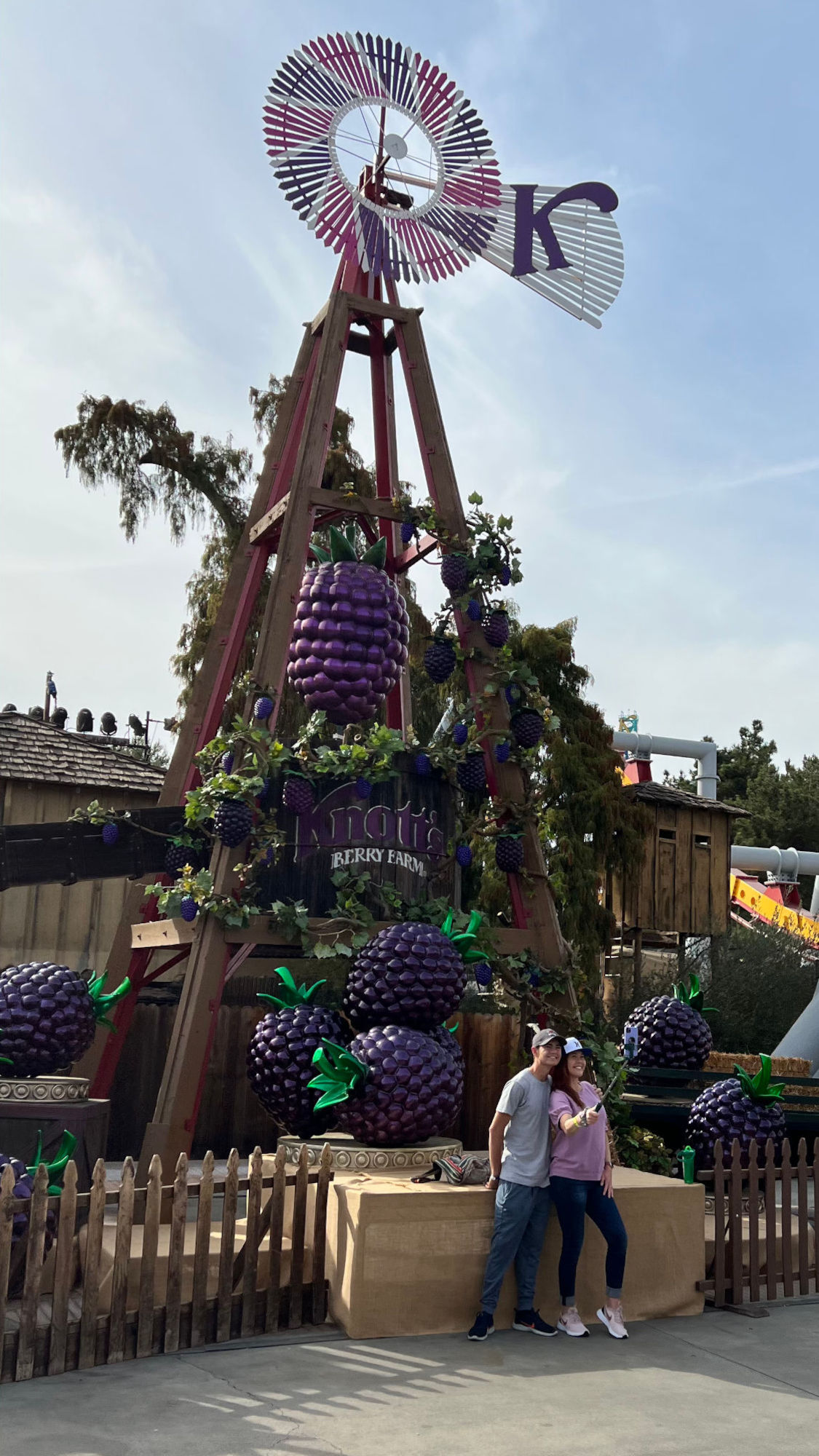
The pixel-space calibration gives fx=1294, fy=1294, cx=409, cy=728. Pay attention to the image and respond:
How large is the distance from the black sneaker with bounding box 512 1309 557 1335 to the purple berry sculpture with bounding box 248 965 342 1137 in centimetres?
203

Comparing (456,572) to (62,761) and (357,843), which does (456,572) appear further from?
(62,761)

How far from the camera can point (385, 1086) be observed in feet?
25.5

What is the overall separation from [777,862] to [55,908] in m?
26.9

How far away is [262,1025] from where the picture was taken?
8703mm

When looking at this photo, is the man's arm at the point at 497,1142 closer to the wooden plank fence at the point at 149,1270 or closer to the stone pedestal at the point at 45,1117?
the wooden plank fence at the point at 149,1270

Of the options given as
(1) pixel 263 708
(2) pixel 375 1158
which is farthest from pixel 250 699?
(2) pixel 375 1158

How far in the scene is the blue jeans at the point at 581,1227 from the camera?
6875 mm

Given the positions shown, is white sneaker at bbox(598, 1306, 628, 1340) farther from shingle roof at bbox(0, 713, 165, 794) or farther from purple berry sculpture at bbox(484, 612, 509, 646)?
shingle roof at bbox(0, 713, 165, 794)

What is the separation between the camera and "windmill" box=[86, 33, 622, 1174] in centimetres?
1115

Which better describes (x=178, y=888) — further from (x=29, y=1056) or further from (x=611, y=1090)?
(x=611, y=1090)

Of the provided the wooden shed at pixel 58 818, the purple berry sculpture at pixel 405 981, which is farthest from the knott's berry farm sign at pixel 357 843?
the wooden shed at pixel 58 818

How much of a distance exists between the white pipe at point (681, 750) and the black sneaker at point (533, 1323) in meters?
27.6

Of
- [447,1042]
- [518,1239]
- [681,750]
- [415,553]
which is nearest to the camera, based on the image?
[518,1239]

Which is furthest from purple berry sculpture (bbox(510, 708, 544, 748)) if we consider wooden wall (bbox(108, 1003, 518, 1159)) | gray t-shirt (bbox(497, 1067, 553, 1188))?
gray t-shirt (bbox(497, 1067, 553, 1188))
